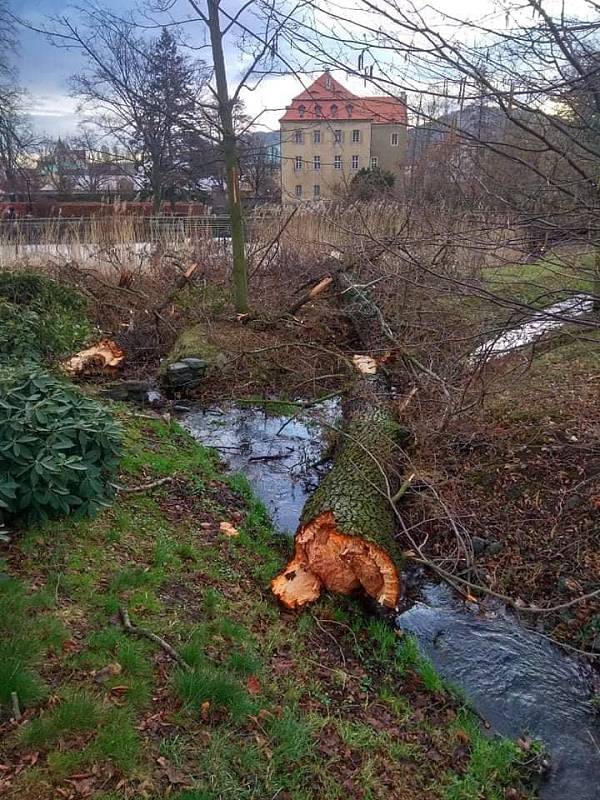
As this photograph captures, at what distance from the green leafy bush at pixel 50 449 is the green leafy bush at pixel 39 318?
2105 mm

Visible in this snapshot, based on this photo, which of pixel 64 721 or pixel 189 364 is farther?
pixel 189 364

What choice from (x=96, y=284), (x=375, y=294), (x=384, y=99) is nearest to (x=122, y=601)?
(x=384, y=99)

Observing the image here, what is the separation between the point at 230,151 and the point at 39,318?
160 inches

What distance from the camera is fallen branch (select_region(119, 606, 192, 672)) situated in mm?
2959

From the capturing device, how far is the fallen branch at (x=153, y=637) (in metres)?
2.96

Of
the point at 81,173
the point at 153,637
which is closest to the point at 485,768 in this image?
the point at 153,637

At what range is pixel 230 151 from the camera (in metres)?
9.02

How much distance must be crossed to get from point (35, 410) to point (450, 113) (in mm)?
2911

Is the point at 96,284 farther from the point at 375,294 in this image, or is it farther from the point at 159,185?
the point at 159,185

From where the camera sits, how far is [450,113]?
2346 mm

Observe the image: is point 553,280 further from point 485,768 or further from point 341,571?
point 485,768

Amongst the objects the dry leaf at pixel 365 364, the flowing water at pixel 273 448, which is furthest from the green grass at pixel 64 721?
the dry leaf at pixel 365 364

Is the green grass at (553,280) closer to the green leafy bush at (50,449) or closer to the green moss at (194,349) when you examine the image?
the green leafy bush at (50,449)

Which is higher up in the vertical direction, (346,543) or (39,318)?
(39,318)
